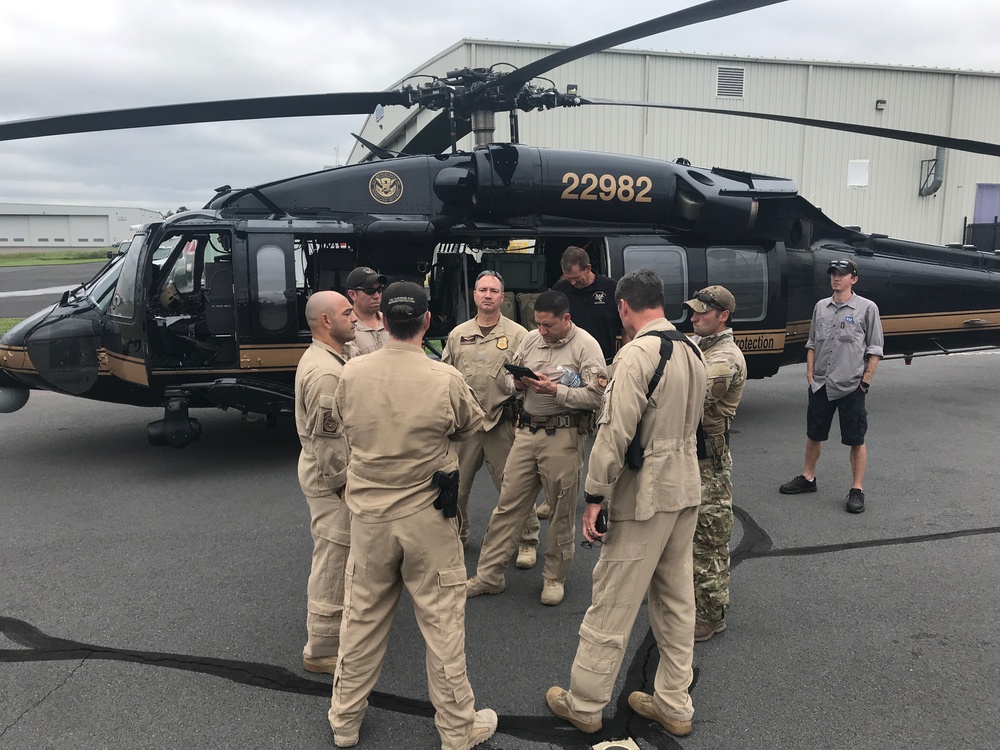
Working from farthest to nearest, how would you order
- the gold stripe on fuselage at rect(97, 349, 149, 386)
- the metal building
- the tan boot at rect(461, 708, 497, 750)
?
the metal building < the gold stripe on fuselage at rect(97, 349, 149, 386) < the tan boot at rect(461, 708, 497, 750)

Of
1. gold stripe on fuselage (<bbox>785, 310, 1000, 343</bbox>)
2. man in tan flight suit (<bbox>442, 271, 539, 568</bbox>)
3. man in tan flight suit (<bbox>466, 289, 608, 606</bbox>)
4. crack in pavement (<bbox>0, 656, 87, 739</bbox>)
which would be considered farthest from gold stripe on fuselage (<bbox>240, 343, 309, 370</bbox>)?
gold stripe on fuselage (<bbox>785, 310, 1000, 343</bbox>)

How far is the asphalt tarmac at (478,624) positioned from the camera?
270cm

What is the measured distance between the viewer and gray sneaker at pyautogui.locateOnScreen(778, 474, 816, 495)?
17.4 feet

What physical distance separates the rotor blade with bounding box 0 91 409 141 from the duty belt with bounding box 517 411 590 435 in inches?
141

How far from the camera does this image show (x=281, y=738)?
2625 millimetres

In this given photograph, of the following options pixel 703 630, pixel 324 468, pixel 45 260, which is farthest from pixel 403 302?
pixel 45 260

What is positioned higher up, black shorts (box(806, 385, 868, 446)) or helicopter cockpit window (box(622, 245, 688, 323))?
helicopter cockpit window (box(622, 245, 688, 323))

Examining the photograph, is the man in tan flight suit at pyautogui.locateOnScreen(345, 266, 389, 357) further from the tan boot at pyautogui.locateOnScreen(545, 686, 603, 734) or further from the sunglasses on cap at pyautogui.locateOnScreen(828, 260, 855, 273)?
the sunglasses on cap at pyautogui.locateOnScreen(828, 260, 855, 273)

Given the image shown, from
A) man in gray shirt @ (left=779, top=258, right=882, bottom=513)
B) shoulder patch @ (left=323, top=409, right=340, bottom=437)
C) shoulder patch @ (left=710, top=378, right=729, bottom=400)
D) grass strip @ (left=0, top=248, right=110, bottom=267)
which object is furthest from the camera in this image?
grass strip @ (left=0, top=248, right=110, bottom=267)

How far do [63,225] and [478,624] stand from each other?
104060 millimetres

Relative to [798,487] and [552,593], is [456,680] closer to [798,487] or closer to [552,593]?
[552,593]

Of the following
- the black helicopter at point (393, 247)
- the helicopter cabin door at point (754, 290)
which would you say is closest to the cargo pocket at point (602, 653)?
the black helicopter at point (393, 247)

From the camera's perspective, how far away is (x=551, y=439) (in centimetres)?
354

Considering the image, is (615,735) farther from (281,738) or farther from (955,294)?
(955,294)
